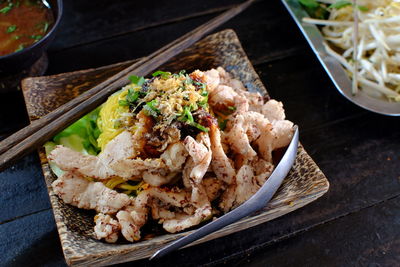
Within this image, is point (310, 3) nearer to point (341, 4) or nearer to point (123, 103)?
point (341, 4)

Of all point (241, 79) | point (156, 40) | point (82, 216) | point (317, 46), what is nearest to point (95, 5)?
point (156, 40)

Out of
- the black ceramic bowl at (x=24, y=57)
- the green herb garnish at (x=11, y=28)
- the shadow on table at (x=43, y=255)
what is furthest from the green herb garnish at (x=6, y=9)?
the shadow on table at (x=43, y=255)

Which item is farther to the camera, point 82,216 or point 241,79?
point 241,79

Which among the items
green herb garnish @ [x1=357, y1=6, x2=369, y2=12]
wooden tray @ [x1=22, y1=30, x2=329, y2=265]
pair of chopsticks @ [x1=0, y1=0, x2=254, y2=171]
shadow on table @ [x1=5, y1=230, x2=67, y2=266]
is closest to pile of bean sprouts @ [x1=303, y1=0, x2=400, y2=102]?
green herb garnish @ [x1=357, y1=6, x2=369, y2=12]

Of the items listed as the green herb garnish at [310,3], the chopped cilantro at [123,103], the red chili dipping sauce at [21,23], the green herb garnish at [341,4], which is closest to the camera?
the chopped cilantro at [123,103]

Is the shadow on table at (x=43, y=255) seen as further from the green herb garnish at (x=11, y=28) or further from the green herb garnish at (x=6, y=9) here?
the green herb garnish at (x=6, y=9)

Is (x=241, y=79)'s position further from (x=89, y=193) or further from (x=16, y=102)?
(x=16, y=102)
